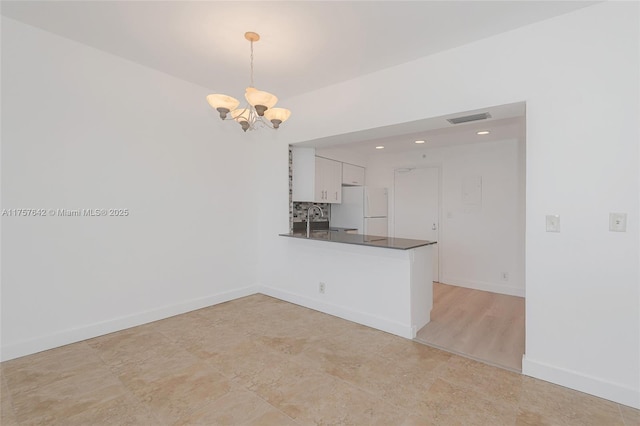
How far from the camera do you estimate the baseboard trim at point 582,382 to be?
1904 millimetres

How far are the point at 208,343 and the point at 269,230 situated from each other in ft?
5.93

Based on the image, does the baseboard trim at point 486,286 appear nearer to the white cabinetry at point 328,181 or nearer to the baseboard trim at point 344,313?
the white cabinetry at point 328,181

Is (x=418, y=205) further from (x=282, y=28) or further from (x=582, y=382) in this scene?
(x=282, y=28)

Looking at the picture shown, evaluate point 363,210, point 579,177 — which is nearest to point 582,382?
point 579,177

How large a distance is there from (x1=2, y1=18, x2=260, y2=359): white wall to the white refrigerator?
2207 millimetres

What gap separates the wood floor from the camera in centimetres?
261

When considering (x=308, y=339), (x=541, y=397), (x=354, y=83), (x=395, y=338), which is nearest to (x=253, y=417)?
(x=308, y=339)

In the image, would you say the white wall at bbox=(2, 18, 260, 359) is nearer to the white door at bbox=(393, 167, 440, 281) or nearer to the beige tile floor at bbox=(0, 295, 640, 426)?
the beige tile floor at bbox=(0, 295, 640, 426)

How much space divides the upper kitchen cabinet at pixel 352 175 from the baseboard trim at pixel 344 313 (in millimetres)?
2367

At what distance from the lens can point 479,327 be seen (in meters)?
3.19

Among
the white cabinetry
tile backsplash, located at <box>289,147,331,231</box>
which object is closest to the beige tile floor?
tile backsplash, located at <box>289,147,331,231</box>

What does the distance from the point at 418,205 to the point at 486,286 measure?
175 centimetres

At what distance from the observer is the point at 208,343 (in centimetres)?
276

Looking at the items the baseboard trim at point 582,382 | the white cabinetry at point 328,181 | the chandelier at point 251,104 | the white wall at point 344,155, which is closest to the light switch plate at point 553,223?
the baseboard trim at point 582,382
